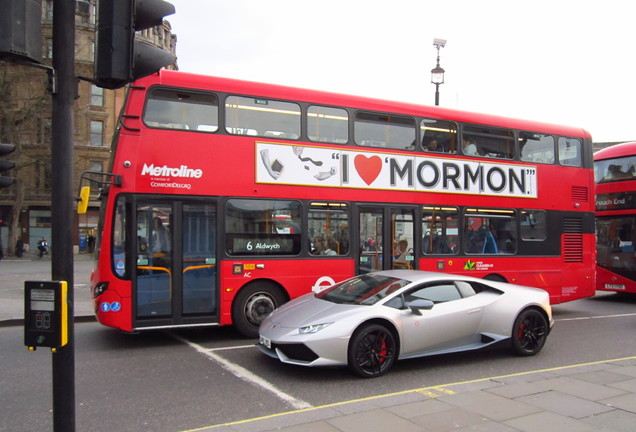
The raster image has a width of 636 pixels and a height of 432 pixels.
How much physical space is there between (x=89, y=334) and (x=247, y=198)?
3.82 meters

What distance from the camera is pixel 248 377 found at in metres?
6.30

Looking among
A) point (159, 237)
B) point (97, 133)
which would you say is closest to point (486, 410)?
point (159, 237)

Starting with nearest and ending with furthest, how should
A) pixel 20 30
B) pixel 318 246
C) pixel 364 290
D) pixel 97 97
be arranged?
pixel 20 30
pixel 364 290
pixel 318 246
pixel 97 97

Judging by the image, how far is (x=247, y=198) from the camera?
28.4ft

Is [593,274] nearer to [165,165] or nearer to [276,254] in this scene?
[276,254]

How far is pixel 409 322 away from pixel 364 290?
0.81 m

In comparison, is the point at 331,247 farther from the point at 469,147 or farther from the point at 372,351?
the point at 469,147

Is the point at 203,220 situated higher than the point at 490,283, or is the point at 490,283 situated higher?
the point at 203,220

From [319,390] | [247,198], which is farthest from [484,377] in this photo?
[247,198]

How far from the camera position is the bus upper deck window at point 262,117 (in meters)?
8.55

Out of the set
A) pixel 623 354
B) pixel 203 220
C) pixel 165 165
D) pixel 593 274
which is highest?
pixel 165 165

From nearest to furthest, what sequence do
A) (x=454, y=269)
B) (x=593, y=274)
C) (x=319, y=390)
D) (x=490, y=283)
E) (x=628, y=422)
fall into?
1. (x=628, y=422)
2. (x=319, y=390)
3. (x=490, y=283)
4. (x=454, y=269)
5. (x=593, y=274)

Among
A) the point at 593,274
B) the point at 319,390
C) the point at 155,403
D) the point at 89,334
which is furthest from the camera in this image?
the point at 593,274

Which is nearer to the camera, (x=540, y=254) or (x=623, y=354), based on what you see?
(x=623, y=354)
